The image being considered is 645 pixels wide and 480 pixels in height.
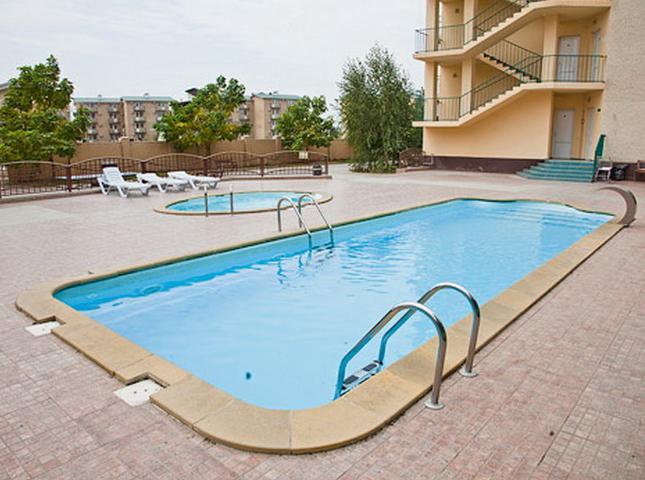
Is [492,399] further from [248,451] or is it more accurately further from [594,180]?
[594,180]

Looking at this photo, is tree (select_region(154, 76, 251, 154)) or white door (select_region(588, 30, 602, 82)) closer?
white door (select_region(588, 30, 602, 82))

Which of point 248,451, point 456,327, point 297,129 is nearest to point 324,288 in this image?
point 456,327

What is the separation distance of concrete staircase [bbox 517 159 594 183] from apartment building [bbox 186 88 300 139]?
54.4 metres

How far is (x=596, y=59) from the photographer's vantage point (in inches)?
781

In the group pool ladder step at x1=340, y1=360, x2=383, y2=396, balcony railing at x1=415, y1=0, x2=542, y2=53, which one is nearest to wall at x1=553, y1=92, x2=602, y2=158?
balcony railing at x1=415, y1=0, x2=542, y2=53

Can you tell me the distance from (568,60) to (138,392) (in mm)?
22462

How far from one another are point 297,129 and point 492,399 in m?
29.4

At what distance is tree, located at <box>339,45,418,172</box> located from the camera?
902 inches

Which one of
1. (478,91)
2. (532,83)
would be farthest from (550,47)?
(478,91)

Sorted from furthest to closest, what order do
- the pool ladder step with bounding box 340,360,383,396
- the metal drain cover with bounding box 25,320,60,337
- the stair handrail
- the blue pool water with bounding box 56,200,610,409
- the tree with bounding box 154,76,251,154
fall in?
the tree with bounding box 154,76,251,154, the stair handrail, the blue pool water with bounding box 56,200,610,409, the metal drain cover with bounding box 25,320,60,337, the pool ladder step with bounding box 340,360,383,396

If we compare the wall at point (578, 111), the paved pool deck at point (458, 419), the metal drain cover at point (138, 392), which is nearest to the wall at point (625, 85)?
the wall at point (578, 111)

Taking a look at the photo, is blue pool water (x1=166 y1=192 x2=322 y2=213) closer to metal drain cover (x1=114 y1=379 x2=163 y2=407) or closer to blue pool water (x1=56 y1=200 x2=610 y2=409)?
blue pool water (x1=56 y1=200 x2=610 y2=409)

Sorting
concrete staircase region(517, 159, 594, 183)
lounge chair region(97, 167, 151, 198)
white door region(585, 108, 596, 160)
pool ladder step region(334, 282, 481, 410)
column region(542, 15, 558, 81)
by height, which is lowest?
pool ladder step region(334, 282, 481, 410)

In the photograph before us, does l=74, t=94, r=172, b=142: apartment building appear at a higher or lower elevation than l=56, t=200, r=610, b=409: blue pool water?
higher
